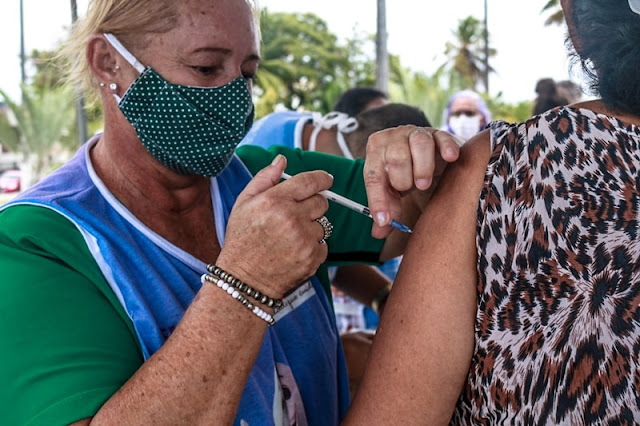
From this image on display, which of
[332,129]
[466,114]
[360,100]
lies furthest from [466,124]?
[332,129]

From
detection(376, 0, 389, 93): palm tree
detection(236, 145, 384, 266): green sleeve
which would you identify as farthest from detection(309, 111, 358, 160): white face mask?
detection(376, 0, 389, 93): palm tree

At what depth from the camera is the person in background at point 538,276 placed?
946 millimetres

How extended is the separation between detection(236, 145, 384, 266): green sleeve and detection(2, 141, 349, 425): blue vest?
146mm

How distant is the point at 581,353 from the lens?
37.4 inches

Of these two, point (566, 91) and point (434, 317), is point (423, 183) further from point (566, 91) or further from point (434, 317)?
point (566, 91)

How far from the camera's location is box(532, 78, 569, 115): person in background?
192 inches

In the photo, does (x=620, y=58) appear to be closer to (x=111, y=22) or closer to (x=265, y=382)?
(x=265, y=382)

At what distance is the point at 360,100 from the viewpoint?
4207mm

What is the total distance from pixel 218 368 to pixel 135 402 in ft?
0.46

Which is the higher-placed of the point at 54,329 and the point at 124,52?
the point at 124,52

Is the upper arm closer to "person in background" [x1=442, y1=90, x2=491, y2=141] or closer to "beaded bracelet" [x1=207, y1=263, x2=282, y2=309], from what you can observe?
"beaded bracelet" [x1=207, y1=263, x2=282, y2=309]

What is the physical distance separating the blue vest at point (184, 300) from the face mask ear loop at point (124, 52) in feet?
0.76

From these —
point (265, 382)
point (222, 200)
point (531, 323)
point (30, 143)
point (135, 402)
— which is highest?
point (531, 323)

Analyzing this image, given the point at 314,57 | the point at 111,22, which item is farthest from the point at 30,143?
the point at 111,22
